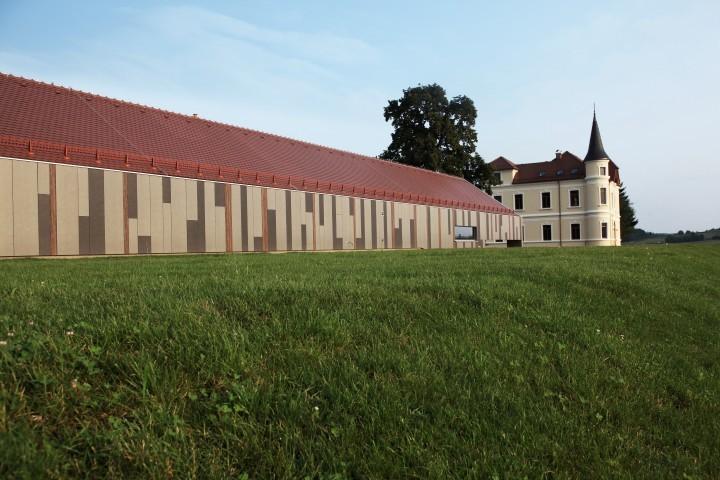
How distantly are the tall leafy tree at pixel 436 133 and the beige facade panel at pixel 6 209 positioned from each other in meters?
43.4

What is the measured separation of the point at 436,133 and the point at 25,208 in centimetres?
4523

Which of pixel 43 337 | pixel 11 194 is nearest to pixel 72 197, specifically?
pixel 11 194

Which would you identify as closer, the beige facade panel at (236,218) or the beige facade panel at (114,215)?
the beige facade panel at (114,215)

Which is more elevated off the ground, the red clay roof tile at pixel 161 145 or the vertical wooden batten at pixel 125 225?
the red clay roof tile at pixel 161 145

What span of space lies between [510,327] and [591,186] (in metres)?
69.1

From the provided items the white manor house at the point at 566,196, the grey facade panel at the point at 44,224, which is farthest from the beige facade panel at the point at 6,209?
the white manor house at the point at 566,196

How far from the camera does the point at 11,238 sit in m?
19.4

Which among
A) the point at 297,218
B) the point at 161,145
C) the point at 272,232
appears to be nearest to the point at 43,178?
the point at 161,145

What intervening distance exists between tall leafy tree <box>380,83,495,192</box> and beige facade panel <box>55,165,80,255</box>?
41.3 m

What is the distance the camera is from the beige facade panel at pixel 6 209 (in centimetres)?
1912

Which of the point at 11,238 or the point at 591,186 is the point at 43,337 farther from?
the point at 591,186

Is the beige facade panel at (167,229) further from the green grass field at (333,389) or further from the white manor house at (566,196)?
the white manor house at (566,196)

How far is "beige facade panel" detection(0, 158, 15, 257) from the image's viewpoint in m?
19.1

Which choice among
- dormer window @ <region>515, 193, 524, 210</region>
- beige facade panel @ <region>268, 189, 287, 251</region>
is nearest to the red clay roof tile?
beige facade panel @ <region>268, 189, 287, 251</region>
